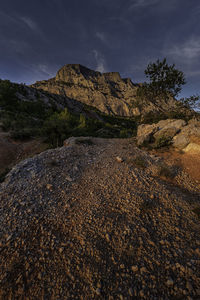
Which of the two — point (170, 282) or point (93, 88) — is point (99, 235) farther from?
point (93, 88)

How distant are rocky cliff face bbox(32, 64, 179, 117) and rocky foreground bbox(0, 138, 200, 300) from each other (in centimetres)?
8840

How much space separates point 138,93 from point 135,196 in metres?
11.0

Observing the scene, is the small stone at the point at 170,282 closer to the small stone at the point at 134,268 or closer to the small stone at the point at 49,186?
the small stone at the point at 134,268

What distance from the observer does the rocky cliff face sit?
11862cm

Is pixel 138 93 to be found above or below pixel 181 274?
above

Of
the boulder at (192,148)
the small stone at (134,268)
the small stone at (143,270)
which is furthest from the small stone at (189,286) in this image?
the boulder at (192,148)

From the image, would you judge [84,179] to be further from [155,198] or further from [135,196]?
[155,198]

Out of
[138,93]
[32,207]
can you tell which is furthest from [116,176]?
[138,93]

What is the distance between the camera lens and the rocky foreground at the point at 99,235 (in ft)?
6.08

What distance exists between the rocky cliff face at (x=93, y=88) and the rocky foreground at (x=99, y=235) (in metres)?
88.4

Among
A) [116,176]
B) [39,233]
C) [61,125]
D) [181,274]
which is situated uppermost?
[61,125]

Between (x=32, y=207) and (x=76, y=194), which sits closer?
(x=32, y=207)

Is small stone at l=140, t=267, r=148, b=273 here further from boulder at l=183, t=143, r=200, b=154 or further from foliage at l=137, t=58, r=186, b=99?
foliage at l=137, t=58, r=186, b=99

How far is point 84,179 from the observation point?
4.41 metres
